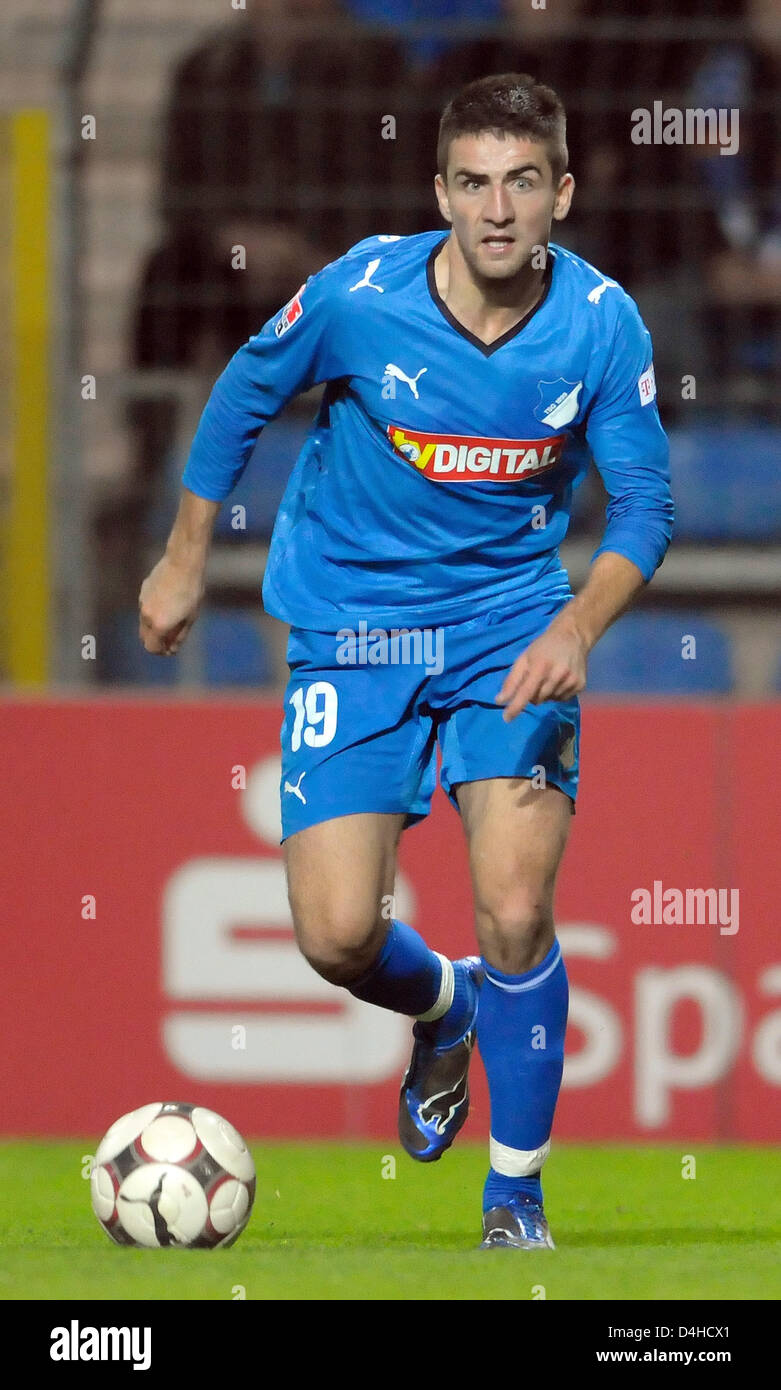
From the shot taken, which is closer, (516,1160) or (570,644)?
(570,644)

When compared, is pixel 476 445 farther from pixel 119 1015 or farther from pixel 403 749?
pixel 119 1015

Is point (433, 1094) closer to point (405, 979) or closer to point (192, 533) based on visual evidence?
point (405, 979)

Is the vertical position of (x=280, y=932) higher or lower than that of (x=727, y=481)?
lower

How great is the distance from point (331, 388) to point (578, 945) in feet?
8.32

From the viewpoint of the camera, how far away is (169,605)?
4.20 m

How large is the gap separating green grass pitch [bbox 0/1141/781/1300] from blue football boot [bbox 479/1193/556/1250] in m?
0.07

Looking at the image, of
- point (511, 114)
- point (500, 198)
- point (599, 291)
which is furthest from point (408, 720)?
point (511, 114)

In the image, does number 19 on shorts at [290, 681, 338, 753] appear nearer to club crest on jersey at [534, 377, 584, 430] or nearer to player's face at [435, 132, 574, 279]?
club crest on jersey at [534, 377, 584, 430]

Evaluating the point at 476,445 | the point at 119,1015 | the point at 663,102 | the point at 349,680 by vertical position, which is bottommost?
the point at 119,1015

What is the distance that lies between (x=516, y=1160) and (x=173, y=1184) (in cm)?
62

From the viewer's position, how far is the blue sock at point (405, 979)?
440 cm

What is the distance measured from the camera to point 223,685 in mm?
6996

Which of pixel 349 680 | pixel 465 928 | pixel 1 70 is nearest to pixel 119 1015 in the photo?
pixel 465 928

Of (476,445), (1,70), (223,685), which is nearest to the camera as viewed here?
(476,445)
